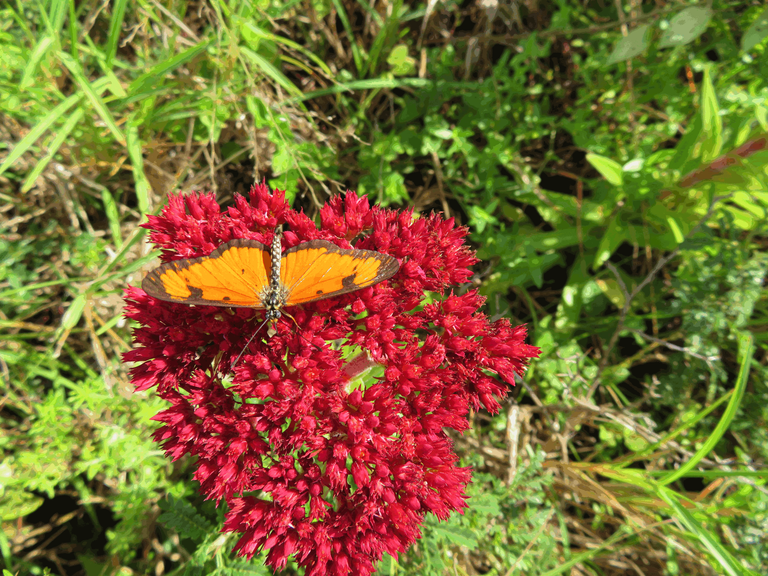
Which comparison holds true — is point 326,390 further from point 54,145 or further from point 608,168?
point 608,168

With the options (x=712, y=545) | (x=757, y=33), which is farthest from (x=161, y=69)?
(x=712, y=545)

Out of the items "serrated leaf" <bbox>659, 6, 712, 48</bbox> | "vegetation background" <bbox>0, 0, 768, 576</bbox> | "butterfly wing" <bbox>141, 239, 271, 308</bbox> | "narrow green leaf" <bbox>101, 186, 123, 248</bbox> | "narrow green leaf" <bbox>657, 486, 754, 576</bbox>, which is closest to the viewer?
"butterfly wing" <bbox>141, 239, 271, 308</bbox>

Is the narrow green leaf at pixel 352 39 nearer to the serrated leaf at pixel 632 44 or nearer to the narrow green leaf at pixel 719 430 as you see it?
the serrated leaf at pixel 632 44

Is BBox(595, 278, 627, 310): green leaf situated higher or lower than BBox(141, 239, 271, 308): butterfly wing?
lower

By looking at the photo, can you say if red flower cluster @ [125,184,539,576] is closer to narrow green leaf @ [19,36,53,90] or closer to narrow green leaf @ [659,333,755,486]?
narrow green leaf @ [659,333,755,486]

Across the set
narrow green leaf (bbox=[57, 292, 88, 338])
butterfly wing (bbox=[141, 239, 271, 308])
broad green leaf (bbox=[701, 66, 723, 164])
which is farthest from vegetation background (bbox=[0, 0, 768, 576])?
butterfly wing (bbox=[141, 239, 271, 308])

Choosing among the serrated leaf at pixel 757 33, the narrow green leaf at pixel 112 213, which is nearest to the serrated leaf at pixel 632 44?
the serrated leaf at pixel 757 33

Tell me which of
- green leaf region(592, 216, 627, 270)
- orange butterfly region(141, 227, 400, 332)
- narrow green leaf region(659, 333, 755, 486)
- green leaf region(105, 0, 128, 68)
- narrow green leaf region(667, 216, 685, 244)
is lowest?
narrow green leaf region(659, 333, 755, 486)
